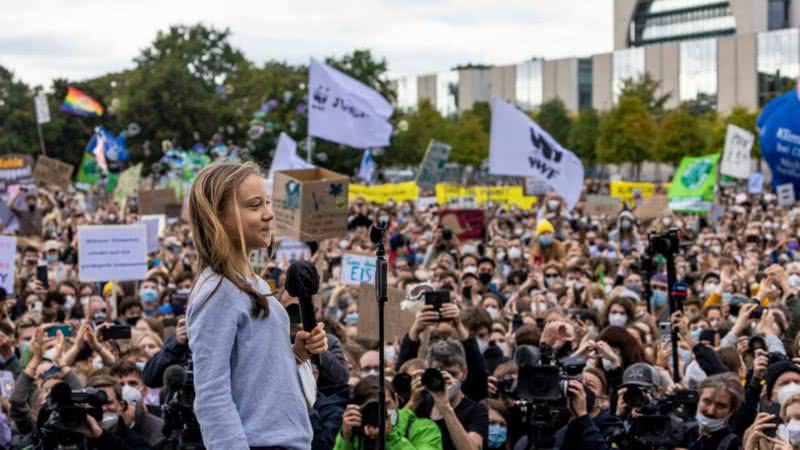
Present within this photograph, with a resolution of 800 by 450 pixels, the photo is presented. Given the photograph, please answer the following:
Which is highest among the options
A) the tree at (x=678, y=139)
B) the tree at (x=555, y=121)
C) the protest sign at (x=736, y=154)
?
the tree at (x=555, y=121)

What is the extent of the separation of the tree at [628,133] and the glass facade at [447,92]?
148 feet

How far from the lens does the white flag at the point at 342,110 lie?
21.5 meters

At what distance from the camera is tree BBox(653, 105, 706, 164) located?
69000mm

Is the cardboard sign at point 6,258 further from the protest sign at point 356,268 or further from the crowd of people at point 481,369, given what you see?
the protest sign at point 356,268

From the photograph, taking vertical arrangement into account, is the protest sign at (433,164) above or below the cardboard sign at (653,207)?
above

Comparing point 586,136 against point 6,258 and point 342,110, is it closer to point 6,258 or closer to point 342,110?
point 342,110

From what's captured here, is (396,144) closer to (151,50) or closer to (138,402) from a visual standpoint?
(151,50)

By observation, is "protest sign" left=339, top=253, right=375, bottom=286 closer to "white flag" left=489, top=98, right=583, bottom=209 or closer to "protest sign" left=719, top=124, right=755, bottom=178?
"white flag" left=489, top=98, right=583, bottom=209

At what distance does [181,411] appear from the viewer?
5.53 meters

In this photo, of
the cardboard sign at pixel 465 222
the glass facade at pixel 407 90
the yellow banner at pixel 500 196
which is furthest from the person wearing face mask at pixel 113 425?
the glass facade at pixel 407 90

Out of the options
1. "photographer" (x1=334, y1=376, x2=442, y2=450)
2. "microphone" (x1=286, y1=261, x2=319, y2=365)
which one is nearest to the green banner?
"photographer" (x1=334, y1=376, x2=442, y2=450)

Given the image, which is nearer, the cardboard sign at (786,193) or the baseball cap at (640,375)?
the baseball cap at (640,375)

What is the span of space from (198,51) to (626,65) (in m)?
33.8

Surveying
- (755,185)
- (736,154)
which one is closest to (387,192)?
(736,154)
